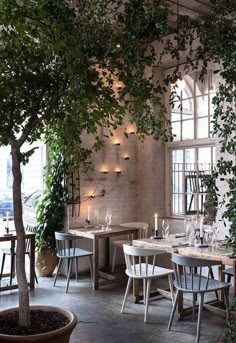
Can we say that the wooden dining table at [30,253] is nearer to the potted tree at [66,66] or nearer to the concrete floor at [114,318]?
the concrete floor at [114,318]

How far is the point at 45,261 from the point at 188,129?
126 inches

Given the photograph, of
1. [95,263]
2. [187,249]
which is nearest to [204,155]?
[187,249]

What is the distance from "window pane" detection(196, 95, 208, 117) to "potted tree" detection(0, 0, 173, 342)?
12.0 feet

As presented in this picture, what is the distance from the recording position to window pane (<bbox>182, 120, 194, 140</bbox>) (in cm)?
632

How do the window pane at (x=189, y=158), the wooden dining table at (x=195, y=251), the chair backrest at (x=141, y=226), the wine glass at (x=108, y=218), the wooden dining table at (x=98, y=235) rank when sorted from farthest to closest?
the window pane at (x=189, y=158) < the chair backrest at (x=141, y=226) < the wine glass at (x=108, y=218) < the wooden dining table at (x=98, y=235) < the wooden dining table at (x=195, y=251)

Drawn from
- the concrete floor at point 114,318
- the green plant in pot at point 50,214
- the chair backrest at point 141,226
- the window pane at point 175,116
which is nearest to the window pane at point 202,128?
the window pane at point 175,116

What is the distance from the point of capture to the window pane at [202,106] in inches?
241

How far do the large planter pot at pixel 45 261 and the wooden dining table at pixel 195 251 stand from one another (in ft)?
5.79

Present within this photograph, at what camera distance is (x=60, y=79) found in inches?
96.7

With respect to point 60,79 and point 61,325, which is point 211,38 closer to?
point 60,79

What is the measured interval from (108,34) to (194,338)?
2.93m

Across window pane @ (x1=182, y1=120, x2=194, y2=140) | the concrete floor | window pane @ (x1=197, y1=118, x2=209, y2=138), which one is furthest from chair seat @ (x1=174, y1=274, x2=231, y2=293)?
window pane @ (x1=182, y1=120, x2=194, y2=140)

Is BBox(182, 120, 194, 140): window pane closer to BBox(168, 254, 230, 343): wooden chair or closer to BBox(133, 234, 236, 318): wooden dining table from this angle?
BBox(133, 234, 236, 318): wooden dining table

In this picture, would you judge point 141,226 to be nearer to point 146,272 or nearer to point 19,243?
point 146,272
